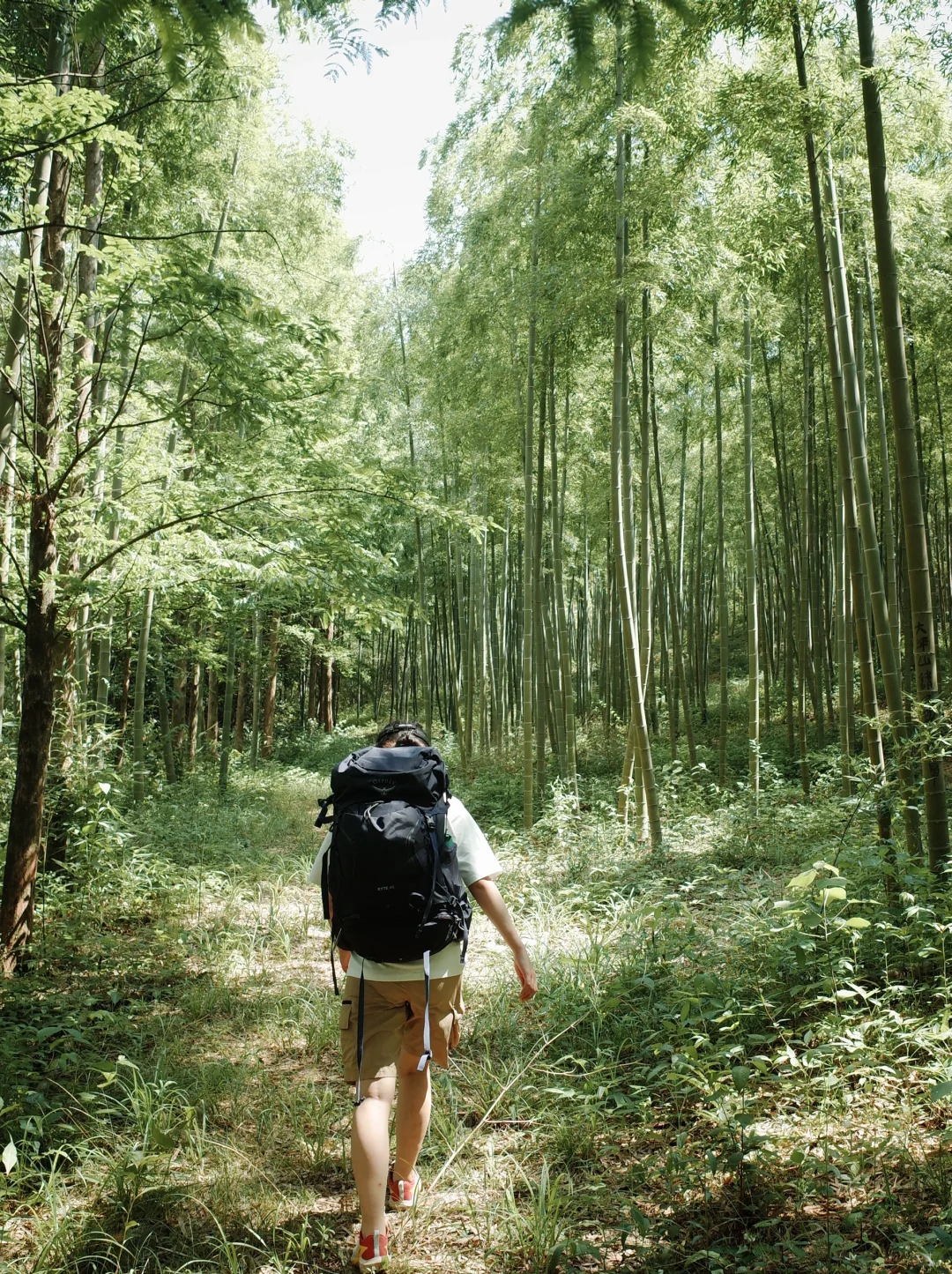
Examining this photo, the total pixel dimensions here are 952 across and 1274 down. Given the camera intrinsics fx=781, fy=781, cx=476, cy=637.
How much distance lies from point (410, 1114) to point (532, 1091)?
784 millimetres

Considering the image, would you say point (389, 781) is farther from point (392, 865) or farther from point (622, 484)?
point (622, 484)

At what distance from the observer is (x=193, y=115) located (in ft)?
16.5

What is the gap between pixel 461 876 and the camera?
1.99 metres

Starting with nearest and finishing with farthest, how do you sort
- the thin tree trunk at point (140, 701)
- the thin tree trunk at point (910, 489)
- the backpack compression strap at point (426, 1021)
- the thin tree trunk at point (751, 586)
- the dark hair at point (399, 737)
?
the backpack compression strap at point (426, 1021) < the dark hair at point (399, 737) < the thin tree trunk at point (910, 489) < the thin tree trunk at point (140, 701) < the thin tree trunk at point (751, 586)

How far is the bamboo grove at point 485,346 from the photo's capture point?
3252mm

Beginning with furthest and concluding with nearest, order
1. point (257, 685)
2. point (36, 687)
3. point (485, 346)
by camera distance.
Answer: point (257, 685)
point (485, 346)
point (36, 687)

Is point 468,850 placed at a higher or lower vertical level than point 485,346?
lower

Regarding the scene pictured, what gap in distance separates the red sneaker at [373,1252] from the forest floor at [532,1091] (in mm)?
100

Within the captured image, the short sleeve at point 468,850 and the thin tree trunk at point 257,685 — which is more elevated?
the thin tree trunk at point 257,685

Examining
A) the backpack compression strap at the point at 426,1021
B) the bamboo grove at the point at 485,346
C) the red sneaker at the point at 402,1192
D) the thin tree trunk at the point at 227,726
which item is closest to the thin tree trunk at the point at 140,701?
the bamboo grove at the point at 485,346

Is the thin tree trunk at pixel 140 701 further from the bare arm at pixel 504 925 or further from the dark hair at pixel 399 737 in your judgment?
the bare arm at pixel 504 925

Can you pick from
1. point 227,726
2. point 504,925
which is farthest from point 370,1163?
point 227,726

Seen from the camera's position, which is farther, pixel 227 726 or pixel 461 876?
pixel 227 726

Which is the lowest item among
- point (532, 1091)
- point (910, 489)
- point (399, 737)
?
point (532, 1091)
